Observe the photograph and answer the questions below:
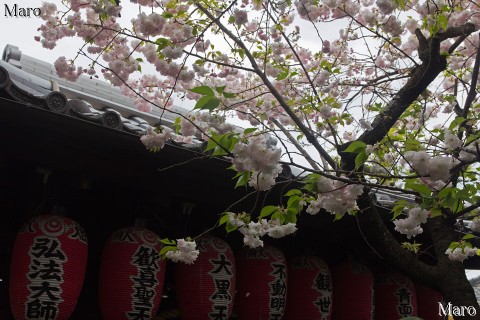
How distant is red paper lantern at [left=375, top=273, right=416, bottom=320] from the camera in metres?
7.27

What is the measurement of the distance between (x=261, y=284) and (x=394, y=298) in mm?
2285

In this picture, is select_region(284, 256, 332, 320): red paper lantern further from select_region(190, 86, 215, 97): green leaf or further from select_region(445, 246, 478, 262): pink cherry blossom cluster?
select_region(190, 86, 215, 97): green leaf

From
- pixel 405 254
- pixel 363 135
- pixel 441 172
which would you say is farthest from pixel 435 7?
pixel 405 254

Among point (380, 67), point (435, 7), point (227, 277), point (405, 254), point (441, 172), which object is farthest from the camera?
point (380, 67)

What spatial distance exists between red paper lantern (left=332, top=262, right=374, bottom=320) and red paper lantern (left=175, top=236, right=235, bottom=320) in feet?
5.82

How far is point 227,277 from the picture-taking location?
5.57 metres

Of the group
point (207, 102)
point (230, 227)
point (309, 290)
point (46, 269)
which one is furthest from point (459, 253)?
point (46, 269)

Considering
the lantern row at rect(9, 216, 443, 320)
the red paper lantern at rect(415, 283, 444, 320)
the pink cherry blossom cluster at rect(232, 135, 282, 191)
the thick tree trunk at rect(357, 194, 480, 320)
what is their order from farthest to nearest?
1. the red paper lantern at rect(415, 283, 444, 320)
2. the thick tree trunk at rect(357, 194, 480, 320)
3. the lantern row at rect(9, 216, 443, 320)
4. the pink cherry blossom cluster at rect(232, 135, 282, 191)

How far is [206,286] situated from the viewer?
5453 mm

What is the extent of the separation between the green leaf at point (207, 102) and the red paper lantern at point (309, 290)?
3.54 meters

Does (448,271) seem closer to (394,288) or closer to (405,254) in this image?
(405,254)

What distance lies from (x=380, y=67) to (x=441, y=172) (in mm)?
2655

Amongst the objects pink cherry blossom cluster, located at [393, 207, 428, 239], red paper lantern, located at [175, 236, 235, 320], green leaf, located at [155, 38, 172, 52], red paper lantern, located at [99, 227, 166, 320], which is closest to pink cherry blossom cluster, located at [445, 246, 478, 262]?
pink cherry blossom cluster, located at [393, 207, 428, 239]

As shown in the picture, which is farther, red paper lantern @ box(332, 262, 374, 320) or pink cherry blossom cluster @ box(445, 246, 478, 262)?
red paper lantern @ box(332, 262, 374, 320)
